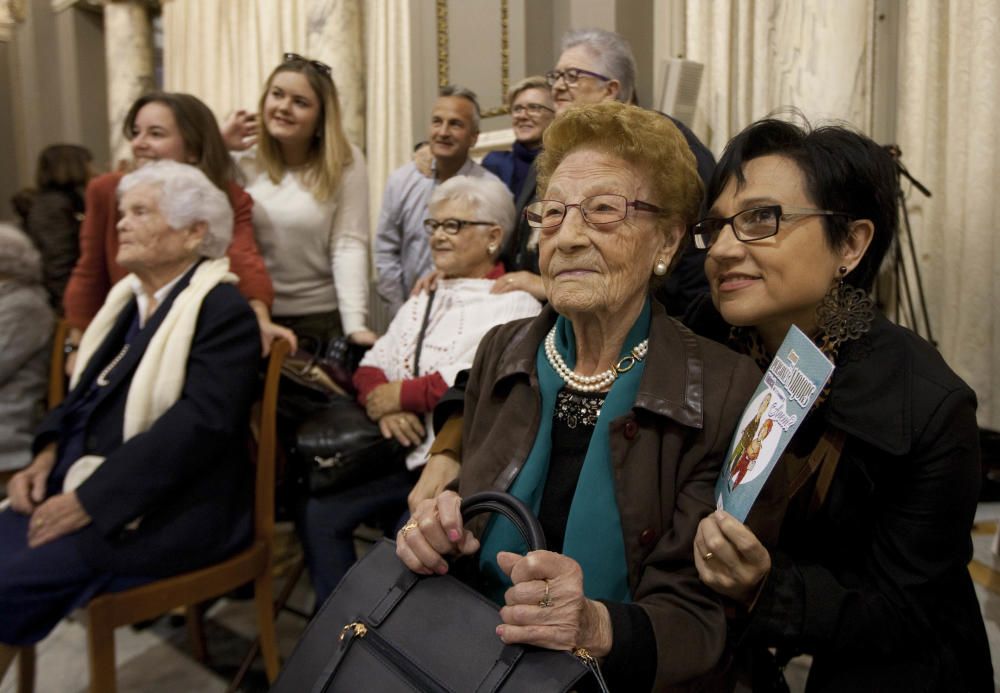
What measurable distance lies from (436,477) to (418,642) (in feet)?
1.61

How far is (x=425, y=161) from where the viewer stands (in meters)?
3.54

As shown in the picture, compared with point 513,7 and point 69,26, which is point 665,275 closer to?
point 513,7

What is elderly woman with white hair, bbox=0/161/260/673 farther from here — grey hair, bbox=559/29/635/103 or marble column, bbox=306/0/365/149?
marble column, bbox=306/0/365/149

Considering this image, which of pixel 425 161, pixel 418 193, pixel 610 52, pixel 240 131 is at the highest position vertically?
pixel 610 52

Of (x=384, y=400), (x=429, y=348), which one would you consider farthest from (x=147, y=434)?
(x=429, y=348)

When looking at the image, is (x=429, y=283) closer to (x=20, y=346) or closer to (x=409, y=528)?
(x=409, y=528)

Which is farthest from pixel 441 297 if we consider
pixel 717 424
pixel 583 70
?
pixel 717 424

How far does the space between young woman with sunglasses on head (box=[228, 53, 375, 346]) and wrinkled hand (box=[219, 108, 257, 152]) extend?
0.13m

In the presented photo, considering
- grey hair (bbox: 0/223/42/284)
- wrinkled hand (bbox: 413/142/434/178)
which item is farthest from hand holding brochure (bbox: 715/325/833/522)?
grey hair (bbox: 0/223/42/284)

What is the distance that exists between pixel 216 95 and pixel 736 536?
6561 millimetres

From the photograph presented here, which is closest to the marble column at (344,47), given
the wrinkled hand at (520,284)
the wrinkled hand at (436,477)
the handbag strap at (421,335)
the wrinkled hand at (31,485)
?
the handbag strap at (421,335)

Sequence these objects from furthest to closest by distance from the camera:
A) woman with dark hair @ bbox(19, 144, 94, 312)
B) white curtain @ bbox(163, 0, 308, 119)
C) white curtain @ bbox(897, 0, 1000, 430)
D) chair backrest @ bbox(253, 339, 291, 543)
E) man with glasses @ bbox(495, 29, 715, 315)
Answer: white curtain @ bbox(163, 0, 308, 119)
woman with dark hair @ bbox(19, 144, 94, 312)
white curtain @ bbox(897, 0, 1000, 430)
man with glasses @ bbox(495, 29, 715, 315)
chair backrest @ bbox(253, 339, 291, 543)

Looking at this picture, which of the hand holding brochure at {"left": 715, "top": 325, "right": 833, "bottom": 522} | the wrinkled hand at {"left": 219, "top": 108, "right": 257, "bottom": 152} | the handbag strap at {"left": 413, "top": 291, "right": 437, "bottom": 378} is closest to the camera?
the hand holding brochure at {"left": 715, "top": 325, "right": 833, "bottom": 522}

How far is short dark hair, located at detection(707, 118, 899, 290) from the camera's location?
4.31ft
